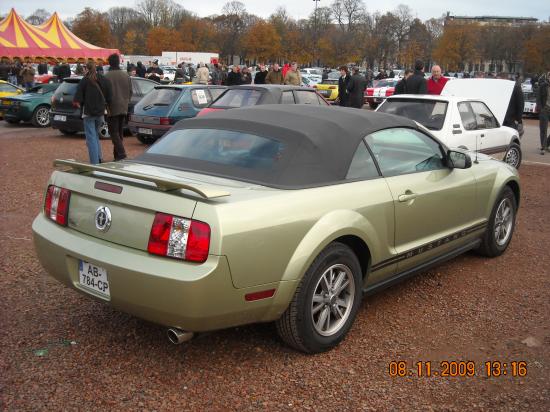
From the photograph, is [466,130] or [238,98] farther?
[238,98]

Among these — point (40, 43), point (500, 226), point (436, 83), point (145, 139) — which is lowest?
point (145, 139)

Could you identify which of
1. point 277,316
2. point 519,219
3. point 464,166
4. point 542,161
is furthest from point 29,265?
point 542,161

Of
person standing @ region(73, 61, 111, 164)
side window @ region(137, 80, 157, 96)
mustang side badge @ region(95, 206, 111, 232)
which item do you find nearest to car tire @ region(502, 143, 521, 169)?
person standing @ region(73, 61, 111, 164)

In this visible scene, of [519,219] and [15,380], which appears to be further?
[519,219]

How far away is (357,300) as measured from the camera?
12.7 ft

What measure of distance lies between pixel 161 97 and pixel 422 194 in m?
9.73

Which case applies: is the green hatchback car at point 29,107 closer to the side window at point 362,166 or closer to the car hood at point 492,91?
the car hood at point 492,91

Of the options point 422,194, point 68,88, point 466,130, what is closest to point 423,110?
point 466,130

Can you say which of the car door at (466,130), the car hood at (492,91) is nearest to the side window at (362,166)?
the car door at (466,130)

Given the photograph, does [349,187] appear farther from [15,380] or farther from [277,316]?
[15,380]

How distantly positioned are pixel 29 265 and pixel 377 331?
312 centimetres

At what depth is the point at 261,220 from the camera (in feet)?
10.4

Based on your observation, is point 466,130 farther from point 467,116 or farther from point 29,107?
point 29,107

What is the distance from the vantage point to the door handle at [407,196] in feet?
13.5
